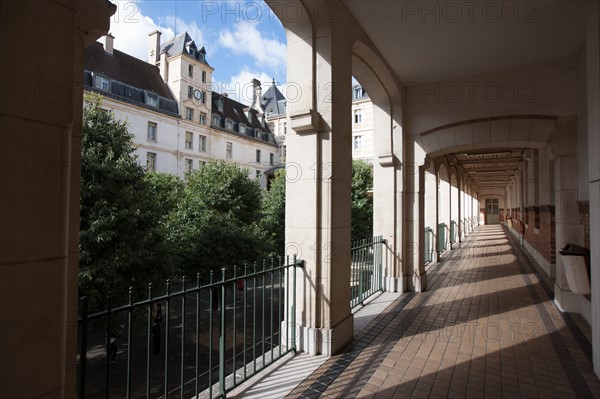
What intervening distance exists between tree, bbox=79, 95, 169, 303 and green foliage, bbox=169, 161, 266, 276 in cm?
244

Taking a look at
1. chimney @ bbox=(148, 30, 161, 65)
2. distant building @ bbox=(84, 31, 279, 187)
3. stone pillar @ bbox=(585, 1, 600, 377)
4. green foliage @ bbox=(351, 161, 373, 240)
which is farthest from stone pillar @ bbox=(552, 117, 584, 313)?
chimney @ bbox=(148, 30, 161, 65)

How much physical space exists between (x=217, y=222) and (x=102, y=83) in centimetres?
2117

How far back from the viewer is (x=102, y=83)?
27516mm

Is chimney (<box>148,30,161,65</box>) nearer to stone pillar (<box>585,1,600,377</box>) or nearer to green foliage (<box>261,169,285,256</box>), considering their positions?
green foliage (<box>261,169,285,256</box>)

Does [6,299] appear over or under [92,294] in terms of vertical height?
over

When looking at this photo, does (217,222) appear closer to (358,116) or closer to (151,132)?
(151,132)

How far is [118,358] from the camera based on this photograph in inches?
369

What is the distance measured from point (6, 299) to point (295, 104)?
375 cm

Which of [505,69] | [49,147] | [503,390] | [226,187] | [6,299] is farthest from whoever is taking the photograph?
[226,187]

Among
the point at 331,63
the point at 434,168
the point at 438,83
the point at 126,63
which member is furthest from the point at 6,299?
the point at 126,63

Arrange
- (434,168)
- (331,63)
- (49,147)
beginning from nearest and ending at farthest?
(49,147) → (331,63) → (434,168)

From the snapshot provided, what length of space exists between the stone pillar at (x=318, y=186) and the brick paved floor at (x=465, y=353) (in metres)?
0.52

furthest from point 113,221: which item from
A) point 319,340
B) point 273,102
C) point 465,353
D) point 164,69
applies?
point 273,102

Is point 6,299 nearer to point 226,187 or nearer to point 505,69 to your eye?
point 505,69
